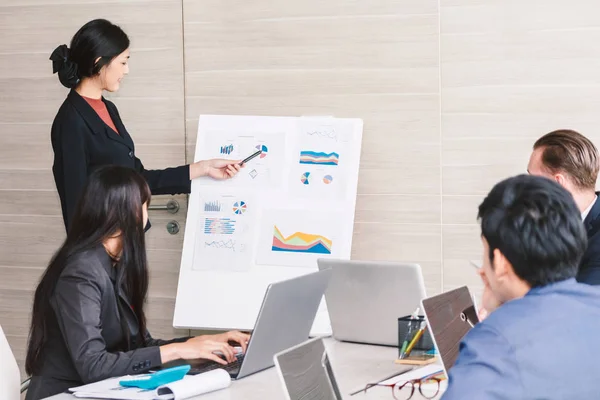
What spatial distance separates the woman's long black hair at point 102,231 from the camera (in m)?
2.47

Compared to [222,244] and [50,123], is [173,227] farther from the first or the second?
[50,123]

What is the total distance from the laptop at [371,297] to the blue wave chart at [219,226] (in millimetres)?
1118

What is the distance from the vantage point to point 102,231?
2.52 meters

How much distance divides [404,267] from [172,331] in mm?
1833

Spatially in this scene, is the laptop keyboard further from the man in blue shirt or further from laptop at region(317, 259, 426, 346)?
the man in blue shirt

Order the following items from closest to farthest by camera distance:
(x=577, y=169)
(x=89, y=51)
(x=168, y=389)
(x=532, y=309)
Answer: (x=532, y=309) < (x=168, y=389) < (x=577, y=169) < (x=89, y=51)

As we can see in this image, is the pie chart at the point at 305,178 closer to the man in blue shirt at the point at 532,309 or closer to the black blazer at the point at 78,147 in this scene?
the black blazer at the point at 78,147

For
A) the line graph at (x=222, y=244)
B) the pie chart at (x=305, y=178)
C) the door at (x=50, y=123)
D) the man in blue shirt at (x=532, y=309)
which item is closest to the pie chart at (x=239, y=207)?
the line graph at (x=222, y=244)

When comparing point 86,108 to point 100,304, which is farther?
point 86,108

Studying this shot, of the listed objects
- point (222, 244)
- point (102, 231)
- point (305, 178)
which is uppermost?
point (305, 178)

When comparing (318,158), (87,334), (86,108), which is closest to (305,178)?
(318,158)

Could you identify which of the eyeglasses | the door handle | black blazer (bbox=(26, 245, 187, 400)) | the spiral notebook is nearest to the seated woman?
black blazer (bbox=(26, 245, 187, 400))

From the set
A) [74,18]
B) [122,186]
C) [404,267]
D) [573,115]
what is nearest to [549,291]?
[404,267]

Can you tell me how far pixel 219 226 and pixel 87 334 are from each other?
148 centimetres
